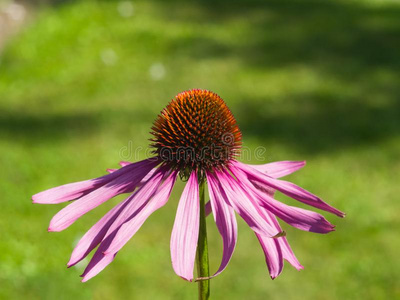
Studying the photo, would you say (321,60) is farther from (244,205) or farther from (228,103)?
(244,205)

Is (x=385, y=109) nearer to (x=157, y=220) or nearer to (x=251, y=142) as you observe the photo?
(x=251, y=142)

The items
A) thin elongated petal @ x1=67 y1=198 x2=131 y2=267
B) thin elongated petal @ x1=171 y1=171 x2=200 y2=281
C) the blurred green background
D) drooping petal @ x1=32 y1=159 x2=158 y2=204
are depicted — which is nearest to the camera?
thin elongated petal @ x1=171 y1=171 x2=200 y2=281

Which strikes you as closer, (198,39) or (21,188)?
(21,188)

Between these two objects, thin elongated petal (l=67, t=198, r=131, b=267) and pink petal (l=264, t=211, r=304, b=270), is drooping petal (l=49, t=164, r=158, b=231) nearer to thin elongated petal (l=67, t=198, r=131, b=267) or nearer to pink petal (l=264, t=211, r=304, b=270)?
thin elongated petal (l=67, t=198, r=131, b=267)

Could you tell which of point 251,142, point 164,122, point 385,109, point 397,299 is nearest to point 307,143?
point 251,142

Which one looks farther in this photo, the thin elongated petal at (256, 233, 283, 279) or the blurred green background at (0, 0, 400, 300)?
the blurred green background at (0, 0, 400, 300)

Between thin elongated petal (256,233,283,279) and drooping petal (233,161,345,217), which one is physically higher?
drooping petal (233,161,345,217)

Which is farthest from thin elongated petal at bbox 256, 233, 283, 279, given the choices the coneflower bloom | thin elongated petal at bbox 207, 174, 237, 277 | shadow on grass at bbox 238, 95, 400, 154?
shadow on grass at bbox 238, 95, 400, 154

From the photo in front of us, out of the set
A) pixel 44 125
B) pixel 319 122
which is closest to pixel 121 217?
pixel 44 125
